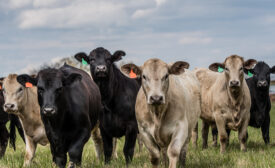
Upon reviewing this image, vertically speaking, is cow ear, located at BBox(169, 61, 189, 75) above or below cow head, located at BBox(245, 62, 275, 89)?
above

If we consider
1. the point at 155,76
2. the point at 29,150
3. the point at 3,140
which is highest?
the point at 155,76

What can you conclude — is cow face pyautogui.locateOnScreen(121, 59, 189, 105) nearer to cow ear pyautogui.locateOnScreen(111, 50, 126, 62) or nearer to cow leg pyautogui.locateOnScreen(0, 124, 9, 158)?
cow ear pyautogui.locateOnScreen(111, 50, 126, 62)

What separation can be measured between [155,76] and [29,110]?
345 centimetres

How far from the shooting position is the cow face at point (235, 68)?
8.30m

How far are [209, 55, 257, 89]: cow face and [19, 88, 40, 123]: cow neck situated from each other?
12.6 ft

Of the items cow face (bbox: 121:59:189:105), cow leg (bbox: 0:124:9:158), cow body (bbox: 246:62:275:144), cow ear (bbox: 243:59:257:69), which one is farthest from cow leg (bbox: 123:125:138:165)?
cow body (bbox: 246:62:275:144)

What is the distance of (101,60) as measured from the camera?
285 inches

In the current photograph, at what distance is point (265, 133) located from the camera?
10438mm

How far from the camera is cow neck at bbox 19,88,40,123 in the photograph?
7.86 m

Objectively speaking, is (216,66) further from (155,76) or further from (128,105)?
(155,76)

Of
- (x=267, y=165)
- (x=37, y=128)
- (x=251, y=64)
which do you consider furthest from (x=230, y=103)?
(x=37, y=128)

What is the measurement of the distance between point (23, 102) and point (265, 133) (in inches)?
236

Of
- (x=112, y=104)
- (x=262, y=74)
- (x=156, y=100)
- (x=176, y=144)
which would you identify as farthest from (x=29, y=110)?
(x=262, y=74)

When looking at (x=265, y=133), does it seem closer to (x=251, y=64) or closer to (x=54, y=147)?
(x=251, y=64)
